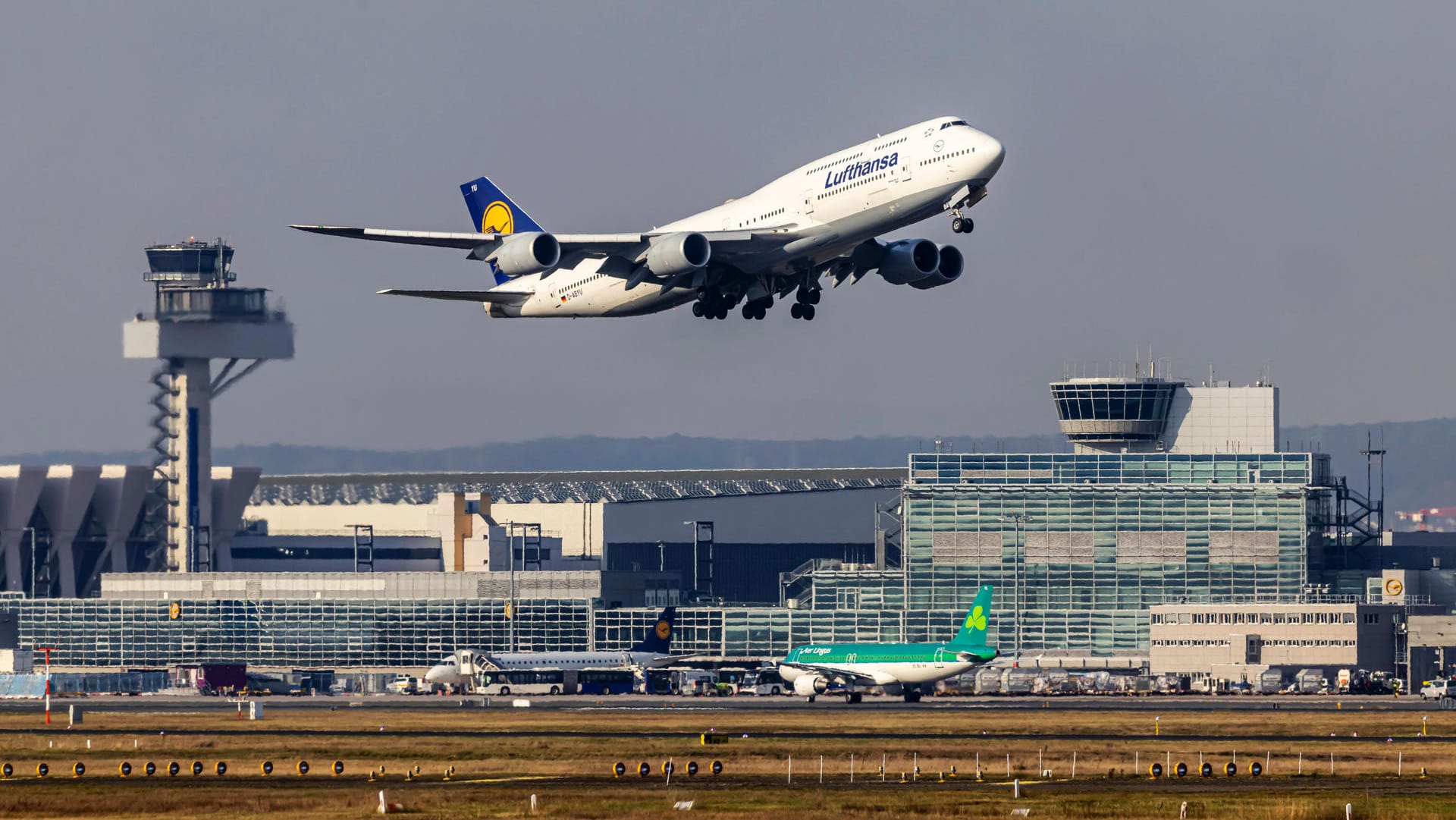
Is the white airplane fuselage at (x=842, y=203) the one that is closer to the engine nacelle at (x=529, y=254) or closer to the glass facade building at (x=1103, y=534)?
the engine nacelle at (x=529, y=254)

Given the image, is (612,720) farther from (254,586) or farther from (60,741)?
(254,586)

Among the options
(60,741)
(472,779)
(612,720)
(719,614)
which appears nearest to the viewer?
(472,779)

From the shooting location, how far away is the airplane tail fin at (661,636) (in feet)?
524

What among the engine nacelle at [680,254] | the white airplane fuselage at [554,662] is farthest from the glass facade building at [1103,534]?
the engine nacelle at [680,254]

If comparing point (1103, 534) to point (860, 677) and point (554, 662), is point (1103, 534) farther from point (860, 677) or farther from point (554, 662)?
point (860, 677)

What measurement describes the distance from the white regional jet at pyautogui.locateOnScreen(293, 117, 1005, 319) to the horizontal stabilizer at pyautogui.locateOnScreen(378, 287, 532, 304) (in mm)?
65

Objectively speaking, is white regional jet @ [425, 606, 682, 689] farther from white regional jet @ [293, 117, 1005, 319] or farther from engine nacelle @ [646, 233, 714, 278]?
engine nacelle @ [646, 233, 714, 278]

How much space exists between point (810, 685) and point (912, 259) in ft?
138

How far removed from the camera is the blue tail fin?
99.6m

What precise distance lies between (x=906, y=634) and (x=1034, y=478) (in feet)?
59.8

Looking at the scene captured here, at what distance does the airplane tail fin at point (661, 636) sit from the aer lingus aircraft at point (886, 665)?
1352 inches

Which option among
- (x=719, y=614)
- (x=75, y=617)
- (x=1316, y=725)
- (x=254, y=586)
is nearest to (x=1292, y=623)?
(x=719, y=614)

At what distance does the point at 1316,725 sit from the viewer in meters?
89.1

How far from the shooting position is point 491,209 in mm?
101562
